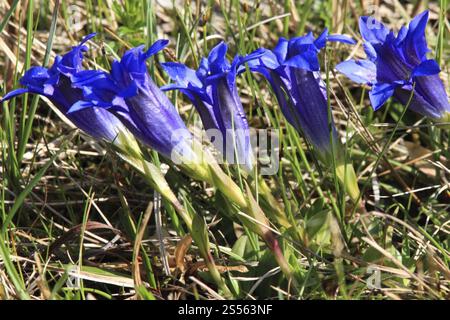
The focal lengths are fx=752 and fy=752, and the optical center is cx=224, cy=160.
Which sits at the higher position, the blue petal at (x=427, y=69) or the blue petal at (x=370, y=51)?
the blue petal at (x=370, y=51)

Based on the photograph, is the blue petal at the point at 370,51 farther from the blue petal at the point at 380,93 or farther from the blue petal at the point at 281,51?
the blue petal at the point at 281,51

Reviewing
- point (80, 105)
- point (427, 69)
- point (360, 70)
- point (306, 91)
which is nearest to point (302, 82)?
point (306, 91)

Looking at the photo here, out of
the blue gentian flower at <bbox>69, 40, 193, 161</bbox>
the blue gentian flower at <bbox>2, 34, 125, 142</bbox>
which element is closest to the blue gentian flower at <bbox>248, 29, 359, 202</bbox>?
the blue gentian flower at <bbox>69, 40, 193, 161</bbox>
